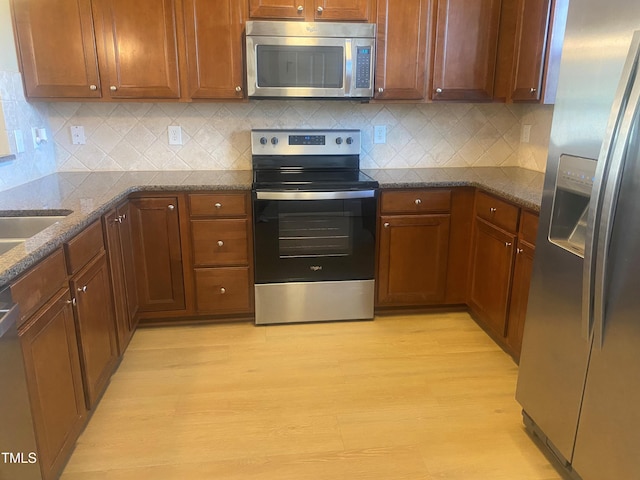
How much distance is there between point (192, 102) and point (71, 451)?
1.96 m

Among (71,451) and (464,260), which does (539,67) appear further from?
(71,451)

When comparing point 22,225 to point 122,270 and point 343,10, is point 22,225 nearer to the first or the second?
point 122,270

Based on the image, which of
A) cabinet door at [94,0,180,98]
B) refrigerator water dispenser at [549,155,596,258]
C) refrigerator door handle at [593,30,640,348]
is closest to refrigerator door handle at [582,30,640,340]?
refrigerator door handle at [593,30,640,348]

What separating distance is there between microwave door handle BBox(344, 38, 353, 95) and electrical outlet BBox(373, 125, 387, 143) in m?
0.56

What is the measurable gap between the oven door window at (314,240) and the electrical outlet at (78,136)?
4.22 ft

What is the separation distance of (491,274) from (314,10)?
1814mm

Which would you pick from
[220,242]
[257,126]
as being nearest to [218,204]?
[220,242]

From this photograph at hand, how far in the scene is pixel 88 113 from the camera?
10.0 feet

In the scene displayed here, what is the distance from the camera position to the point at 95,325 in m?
2.07

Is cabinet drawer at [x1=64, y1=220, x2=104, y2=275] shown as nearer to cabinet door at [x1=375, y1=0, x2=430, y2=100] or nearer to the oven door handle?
the oven door handle

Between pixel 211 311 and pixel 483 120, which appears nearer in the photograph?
pixel 211 311

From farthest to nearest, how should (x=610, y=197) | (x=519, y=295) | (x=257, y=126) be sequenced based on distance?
(x=257, y=126), (x=519, y=295), (x=610, y=197)

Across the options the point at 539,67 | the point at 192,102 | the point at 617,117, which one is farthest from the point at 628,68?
the point at 192,102

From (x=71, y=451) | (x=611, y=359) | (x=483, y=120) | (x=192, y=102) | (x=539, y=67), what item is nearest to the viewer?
(x=611, y=359)
